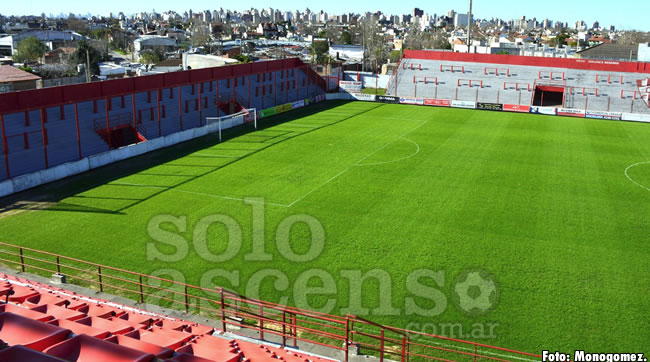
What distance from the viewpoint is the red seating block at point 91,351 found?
23.4ft

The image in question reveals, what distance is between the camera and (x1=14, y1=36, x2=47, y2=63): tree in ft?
302

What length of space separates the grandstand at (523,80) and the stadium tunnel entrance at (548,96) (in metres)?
0.11

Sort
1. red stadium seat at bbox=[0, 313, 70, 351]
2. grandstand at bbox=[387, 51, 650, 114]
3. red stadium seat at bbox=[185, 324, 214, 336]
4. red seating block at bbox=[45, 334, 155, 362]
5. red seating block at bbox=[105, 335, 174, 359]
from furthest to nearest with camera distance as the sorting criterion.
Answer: grandstand at bbox=[387, 51, 650, 114] < red stadium seat at bbox=[185, 324, 214, 336] < red seating block at bbox=[105, 335, 174, 359] < red stadium seat at bbox=[0, 313, 70, 351] < red seating block at bbox=[45, 334, 155, 362]

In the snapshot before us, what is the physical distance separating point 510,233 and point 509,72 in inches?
1919

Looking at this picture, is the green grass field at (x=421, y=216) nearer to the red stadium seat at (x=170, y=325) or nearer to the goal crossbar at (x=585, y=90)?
the red stadium seat at (x=170, y=325)

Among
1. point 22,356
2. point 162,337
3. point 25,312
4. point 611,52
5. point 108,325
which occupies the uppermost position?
point 611,52

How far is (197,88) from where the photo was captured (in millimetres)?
45562

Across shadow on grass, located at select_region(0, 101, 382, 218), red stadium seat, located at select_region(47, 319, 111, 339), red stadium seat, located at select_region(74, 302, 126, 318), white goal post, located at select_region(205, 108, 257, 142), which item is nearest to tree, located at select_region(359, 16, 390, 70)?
white goal post, located at select_region(205, 108, 257, 142)

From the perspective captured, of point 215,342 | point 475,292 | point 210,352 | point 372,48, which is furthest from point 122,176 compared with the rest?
Result: point 372,48

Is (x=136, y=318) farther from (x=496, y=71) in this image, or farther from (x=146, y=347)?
(x=496, y=71)

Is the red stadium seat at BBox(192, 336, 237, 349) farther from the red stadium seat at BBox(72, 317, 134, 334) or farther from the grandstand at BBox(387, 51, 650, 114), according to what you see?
the grandstand at BBox(387, 51, 650, 114)

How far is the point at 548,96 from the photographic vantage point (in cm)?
6594

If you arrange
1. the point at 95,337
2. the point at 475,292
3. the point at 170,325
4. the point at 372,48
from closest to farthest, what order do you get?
the point at 95,337, the point at 170,325, the point at 475,292, the point at 372,48

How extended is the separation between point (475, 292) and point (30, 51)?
94.4 m
